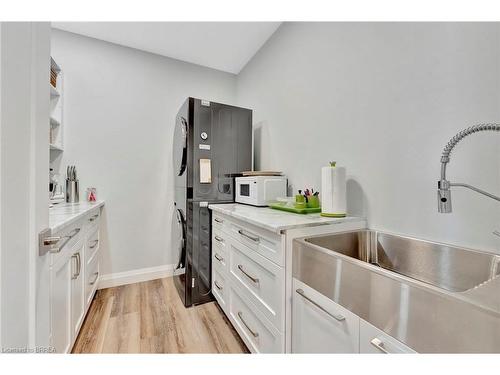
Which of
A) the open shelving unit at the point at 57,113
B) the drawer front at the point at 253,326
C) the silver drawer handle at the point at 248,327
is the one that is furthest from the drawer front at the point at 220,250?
the open shelving unit at the point at 57,113

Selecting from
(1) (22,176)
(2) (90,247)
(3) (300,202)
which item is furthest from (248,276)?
(2) (90,247)

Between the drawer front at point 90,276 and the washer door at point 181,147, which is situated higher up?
the washer door at point 181,147

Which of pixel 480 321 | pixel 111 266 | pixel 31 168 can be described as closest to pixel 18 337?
pixel 31 168

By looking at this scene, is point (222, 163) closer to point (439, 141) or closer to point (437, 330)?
point (439, 141)

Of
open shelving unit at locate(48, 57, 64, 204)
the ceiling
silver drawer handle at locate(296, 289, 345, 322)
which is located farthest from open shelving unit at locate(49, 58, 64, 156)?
silver drawer handle at locate(296, 289, 345, 322)

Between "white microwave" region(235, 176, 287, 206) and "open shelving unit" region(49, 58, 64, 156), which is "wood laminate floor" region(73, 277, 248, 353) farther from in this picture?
"open shelving unit" region(49, 58, 64, 156)

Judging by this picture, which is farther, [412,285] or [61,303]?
[61,303]

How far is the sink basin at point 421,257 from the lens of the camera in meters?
0.85

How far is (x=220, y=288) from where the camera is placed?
1.75 metres

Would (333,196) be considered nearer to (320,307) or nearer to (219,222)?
(320,307)

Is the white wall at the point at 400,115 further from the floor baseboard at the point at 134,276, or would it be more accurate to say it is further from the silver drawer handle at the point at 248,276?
the floor baseboard at the point at 134,276

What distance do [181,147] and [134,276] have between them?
1528mm

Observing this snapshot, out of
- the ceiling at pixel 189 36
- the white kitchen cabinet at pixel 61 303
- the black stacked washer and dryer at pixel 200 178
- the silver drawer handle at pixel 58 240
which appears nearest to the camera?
the silver drawer handle at pixel 58 240

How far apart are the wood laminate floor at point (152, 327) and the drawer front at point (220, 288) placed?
0.15 metres
